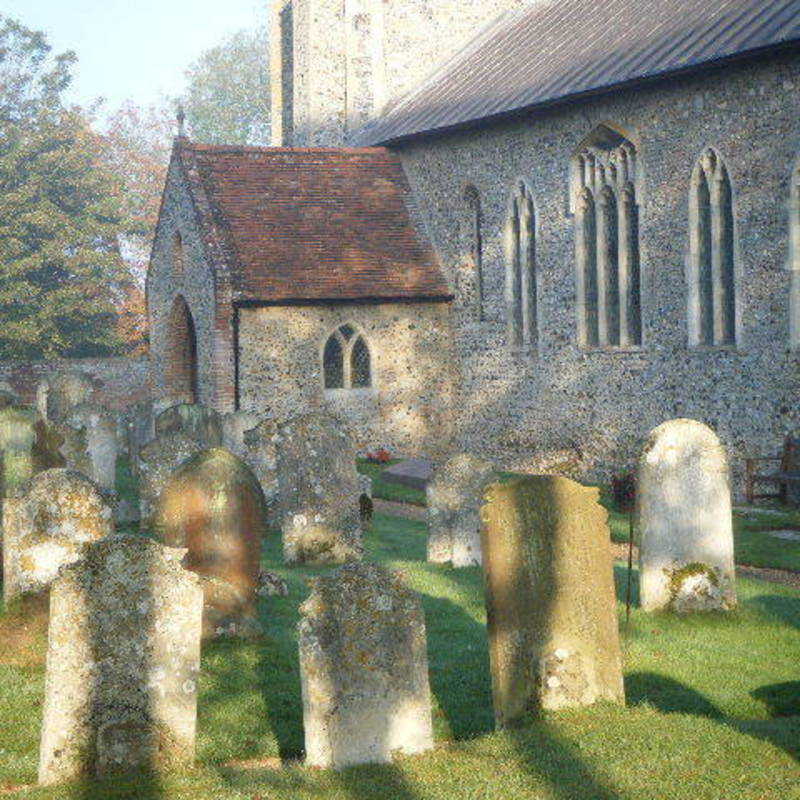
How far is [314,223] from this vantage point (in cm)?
2795

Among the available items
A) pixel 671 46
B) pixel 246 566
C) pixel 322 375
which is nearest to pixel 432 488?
pixel 246 566

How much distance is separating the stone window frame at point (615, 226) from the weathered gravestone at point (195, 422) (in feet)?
22.7

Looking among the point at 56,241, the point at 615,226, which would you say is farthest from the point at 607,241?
the point at 56,241

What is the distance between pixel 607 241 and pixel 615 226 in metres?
0.29

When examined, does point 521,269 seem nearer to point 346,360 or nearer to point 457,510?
point 346,360

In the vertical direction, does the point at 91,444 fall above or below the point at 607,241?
below

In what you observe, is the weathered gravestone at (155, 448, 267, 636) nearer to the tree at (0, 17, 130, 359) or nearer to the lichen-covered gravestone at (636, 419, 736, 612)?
the lichen-covered gravestone at (636, 419, 736, 612)

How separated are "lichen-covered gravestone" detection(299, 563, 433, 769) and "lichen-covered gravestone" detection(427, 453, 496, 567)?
21.7ft

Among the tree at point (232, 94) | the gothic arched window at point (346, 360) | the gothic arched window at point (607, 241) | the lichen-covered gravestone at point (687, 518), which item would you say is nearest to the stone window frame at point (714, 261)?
the gothic arched window at point (607, 241)

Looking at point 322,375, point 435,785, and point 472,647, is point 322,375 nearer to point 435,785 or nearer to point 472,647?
point 472,647

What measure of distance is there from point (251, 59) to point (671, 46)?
59.8 m

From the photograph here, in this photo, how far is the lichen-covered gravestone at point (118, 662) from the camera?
7254 millimetres

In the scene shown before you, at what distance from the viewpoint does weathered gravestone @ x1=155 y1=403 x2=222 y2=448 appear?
19.6m

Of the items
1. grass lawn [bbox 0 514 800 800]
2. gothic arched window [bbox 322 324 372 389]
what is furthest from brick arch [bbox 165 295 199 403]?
grass lawn [bbox 0 514 800 800]
